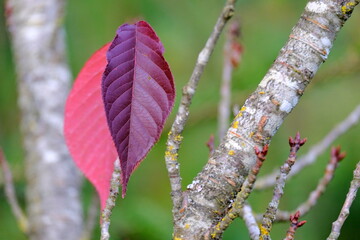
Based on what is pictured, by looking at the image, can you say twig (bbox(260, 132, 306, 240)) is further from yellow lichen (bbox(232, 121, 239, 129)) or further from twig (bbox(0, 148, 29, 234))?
twig (bbox(0, 148, 29, 234))

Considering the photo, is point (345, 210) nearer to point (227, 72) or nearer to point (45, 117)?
point (227, 72)

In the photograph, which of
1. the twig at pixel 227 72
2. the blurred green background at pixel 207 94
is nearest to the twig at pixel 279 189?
the twig at pixel 227 72

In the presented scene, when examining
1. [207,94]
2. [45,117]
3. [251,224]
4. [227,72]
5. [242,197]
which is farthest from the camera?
[207,94]

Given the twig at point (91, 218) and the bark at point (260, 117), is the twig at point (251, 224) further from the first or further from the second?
the twig at point (91, 218)

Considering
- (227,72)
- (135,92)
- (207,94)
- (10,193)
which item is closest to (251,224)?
(135,92)

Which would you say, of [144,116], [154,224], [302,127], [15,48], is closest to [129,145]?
[144,116]

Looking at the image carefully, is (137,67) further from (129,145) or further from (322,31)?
(322,31)

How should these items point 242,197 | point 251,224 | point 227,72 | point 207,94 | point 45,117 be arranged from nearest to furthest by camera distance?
point 242,197, point 251,224, point 227,72, point 45,117, point 207,94
